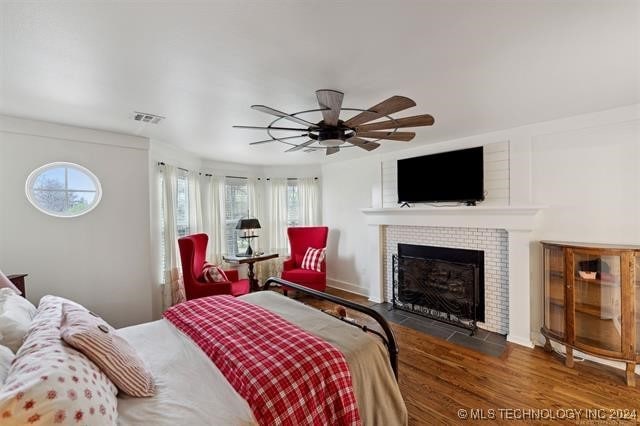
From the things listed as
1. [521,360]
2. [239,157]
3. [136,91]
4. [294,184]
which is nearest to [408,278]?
[521,360]

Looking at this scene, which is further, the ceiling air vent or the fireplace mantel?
the fireplace mantel

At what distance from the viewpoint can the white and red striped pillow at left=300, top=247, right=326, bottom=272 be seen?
467 cm

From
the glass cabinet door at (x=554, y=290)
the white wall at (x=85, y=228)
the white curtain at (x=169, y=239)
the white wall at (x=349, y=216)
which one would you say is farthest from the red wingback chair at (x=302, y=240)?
the glass cabinet door at (x=554, y=290)

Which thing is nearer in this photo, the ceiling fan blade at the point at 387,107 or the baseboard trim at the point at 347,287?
the ceiling fan blade at the point at 387,107

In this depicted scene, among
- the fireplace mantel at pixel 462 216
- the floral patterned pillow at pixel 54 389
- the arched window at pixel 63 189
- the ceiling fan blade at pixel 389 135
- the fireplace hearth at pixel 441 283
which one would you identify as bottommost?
the fireplace hearth at pixel 441 283

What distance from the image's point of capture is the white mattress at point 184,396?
1130 mm

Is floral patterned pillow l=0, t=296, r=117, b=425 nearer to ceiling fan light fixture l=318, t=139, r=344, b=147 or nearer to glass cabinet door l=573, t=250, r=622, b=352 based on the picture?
ceiling fan light fixture l=318, t=139, r=344, b=147

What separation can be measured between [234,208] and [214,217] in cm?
52

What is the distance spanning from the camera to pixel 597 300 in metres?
2.58

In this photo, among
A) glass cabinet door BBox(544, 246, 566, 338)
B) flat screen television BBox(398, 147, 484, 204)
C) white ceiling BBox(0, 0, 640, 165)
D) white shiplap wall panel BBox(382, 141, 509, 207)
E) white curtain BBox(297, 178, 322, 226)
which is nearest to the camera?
white ceiling BBox(0, 0, 640, 165)

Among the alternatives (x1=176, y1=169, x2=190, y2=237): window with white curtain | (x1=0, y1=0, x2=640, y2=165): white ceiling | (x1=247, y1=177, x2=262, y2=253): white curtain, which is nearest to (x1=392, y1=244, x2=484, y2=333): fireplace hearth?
(x1=0, y1=0, x2=640, y2=165): white ceiling

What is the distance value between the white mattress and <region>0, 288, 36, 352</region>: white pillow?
21.9 inches

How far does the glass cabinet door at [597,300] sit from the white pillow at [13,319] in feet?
13.5

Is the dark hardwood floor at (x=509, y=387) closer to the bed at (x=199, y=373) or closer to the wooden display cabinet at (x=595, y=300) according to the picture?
the wooden display cabinet at (x=595, y=300)
